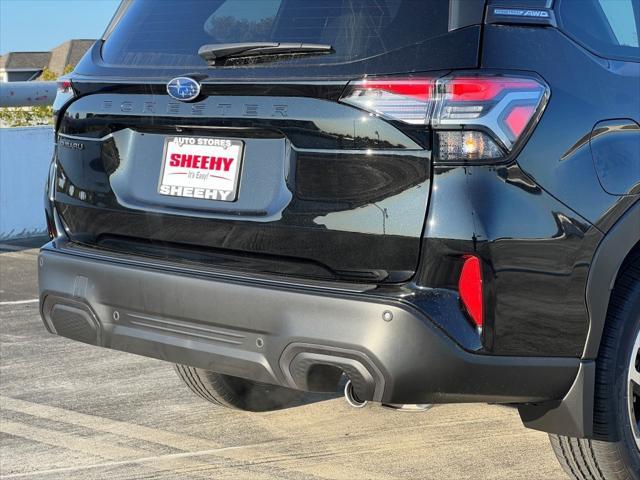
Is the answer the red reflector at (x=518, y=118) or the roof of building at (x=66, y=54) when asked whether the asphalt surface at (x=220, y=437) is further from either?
the roof of building at (x=66, y=54)

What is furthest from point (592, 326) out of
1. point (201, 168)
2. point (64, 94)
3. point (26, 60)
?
point (26, 60)

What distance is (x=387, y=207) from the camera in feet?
10.3

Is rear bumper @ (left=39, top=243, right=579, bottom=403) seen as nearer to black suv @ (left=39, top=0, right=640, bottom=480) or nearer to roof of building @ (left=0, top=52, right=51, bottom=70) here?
black suv @ (left=39, top=0, right=640, bottom=480)

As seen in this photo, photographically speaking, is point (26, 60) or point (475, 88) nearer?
point (475, 88)

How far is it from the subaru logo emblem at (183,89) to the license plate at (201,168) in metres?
0.13

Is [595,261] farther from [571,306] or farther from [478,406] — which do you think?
[478,406]

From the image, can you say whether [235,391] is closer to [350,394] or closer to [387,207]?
[350,394]

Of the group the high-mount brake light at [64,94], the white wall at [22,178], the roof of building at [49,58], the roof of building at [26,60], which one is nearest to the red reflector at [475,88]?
the high-mount brake light at [64,94]

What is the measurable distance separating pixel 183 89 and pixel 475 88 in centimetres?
95

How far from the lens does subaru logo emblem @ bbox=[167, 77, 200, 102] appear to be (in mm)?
3463

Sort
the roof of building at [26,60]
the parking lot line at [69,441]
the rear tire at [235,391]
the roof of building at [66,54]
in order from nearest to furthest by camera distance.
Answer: the parking lot line at [69,441] < the rear tire at [235,391] < the roof of building at [66,54] < the roof of building at [26,60]

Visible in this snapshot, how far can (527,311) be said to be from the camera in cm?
319

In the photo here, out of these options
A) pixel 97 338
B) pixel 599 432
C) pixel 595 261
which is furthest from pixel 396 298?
pixel 97 338

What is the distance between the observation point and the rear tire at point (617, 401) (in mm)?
3422
